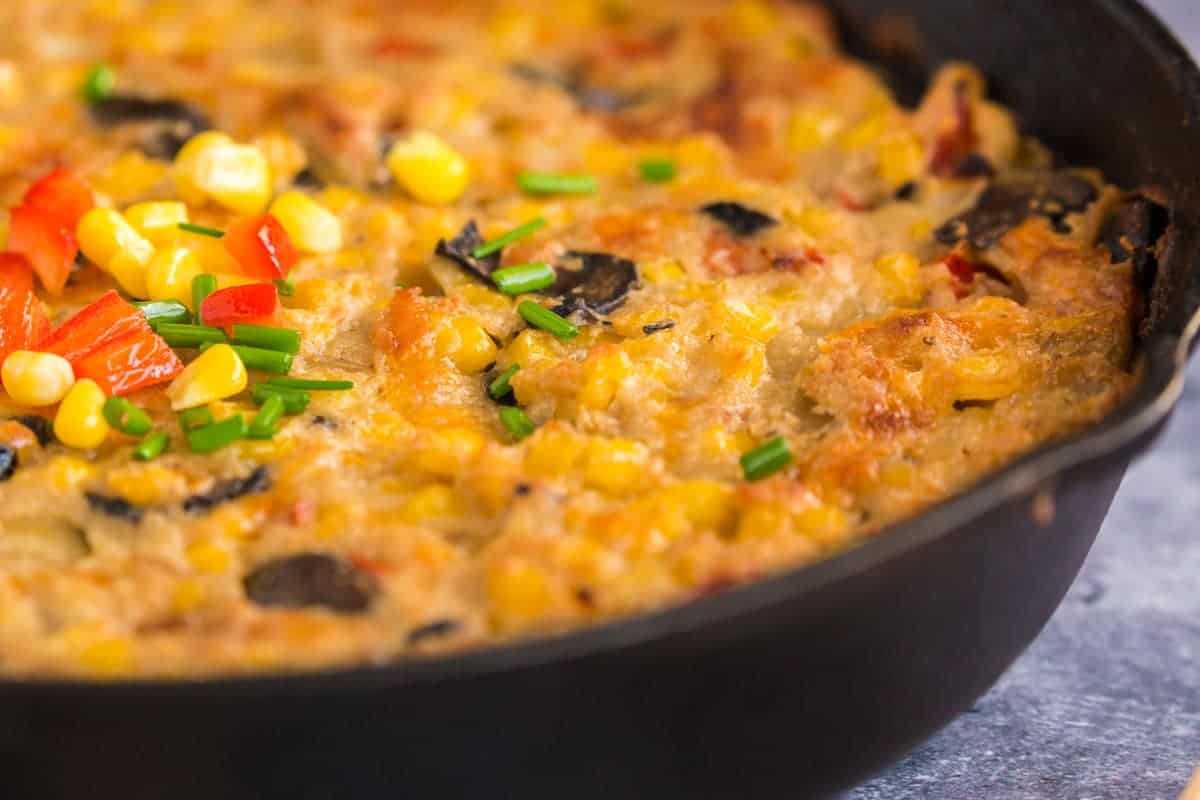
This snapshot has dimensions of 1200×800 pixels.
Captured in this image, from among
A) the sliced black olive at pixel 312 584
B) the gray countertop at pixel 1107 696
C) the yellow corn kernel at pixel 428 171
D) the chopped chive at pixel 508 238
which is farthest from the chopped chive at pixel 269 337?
the gray countertop at pixel 1107 696

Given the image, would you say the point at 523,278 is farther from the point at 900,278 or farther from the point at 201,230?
the point at 900,278

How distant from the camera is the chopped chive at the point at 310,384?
310 centimetres

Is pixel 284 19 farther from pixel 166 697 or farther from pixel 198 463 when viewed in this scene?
pixel 166 697

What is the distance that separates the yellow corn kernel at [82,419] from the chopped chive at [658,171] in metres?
1.59

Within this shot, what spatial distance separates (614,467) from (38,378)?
1193mm

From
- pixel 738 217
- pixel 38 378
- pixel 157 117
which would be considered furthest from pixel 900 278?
pixel 157 117

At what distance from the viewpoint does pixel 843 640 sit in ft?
8.21

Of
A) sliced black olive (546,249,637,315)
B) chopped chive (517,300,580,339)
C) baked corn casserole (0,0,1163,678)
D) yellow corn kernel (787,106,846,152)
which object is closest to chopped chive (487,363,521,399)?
baked corn casserole (0,0,1163,678)

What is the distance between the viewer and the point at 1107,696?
3658 millimetres

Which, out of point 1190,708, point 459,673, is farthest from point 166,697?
point 1190,708

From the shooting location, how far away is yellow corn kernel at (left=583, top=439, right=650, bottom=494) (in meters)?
2.85

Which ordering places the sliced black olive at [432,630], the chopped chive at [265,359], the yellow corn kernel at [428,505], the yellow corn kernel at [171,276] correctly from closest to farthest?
1. the sliced black olive at [432,630]
2. the yellow corn kernel at [428,505]
3. the chopped chive at [265,359]
4. the yellow corn kernel at [171,276]

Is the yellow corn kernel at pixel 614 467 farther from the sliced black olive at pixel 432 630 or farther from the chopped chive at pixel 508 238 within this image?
the chopped chive at pixel 508 238

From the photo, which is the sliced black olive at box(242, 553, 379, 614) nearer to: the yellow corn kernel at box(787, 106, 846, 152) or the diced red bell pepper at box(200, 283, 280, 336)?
the diced red bell pepper at box(200, 283, 280, 336)
